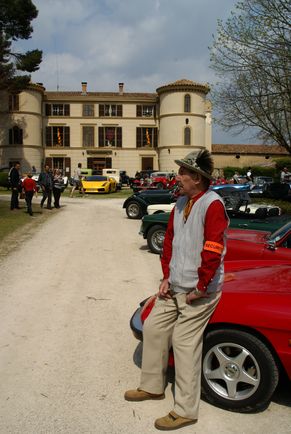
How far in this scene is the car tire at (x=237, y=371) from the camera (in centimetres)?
314

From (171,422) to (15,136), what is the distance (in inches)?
2005

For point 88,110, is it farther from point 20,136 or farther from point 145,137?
point 20,136

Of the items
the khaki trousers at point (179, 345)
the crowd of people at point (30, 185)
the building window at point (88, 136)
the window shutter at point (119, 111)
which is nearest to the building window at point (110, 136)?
the building window at point (88, 136)

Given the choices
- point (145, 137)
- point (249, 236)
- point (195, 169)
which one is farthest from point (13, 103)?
point (195, 169)

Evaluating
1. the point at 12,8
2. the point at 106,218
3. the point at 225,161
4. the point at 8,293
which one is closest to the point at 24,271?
the point at 8,293

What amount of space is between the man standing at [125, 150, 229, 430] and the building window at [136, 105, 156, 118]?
171 ft

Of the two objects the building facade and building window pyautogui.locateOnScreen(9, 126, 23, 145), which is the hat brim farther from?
building window pyautogui.locateOnScreen(9, 126, 23, 145)

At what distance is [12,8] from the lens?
35.4 m

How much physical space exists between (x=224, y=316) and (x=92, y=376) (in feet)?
4.37

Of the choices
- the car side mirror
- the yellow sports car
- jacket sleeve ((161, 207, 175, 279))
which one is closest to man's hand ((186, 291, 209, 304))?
jacket sleeve ((161, 207, 175, 279))

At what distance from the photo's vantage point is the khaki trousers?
3.10m

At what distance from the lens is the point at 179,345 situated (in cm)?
313

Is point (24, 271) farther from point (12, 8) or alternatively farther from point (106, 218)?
point (12, 8)

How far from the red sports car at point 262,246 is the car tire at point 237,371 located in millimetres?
2096
